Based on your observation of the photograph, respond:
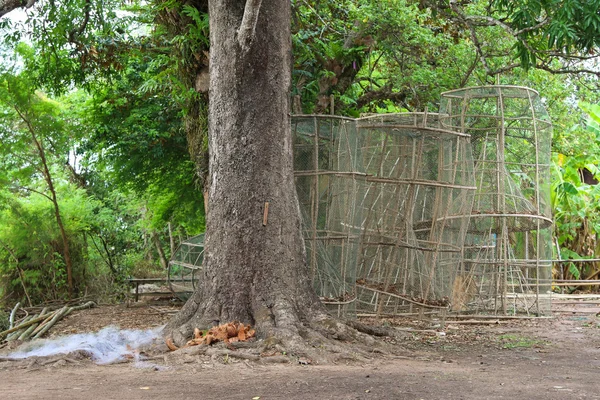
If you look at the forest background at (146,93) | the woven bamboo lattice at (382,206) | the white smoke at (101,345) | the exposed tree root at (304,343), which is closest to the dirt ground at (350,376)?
the exposed tree root at (304,343)

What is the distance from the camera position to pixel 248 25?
6.96 m

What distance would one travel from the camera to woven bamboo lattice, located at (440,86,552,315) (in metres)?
11.4

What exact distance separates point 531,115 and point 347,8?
13.1 ft

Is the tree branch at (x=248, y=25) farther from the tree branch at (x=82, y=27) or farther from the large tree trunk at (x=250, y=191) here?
the tree branch at (x=82, y=27)

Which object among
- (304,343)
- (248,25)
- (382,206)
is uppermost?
(248,25)

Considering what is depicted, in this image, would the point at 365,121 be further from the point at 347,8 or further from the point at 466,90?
the point at 347,8

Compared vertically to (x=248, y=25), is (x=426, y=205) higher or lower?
lower

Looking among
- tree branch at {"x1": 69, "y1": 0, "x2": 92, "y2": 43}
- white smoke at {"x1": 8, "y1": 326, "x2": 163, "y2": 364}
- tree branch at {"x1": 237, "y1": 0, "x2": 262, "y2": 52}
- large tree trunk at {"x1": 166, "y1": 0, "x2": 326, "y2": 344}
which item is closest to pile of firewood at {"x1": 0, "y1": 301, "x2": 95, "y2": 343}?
white smoke at {"x1": 8, "y1": 326, "x2": 163, "y2": 364}

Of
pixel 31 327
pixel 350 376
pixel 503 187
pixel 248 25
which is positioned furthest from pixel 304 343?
pixel 503 187

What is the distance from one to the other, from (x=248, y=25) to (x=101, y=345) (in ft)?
11.4

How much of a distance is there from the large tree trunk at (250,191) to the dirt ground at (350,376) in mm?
931

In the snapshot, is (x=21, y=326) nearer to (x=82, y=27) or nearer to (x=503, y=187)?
(x=82, y=27)

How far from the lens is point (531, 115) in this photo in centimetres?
1141

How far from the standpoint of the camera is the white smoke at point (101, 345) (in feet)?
22.2
